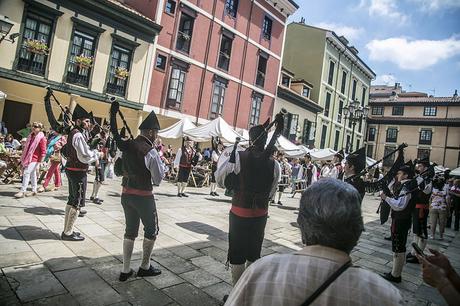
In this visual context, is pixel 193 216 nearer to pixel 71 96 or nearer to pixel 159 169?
pixel 159 169

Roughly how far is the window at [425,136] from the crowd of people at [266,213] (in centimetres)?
3689

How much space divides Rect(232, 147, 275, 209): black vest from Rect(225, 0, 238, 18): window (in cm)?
2034

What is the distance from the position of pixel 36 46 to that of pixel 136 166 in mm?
13185

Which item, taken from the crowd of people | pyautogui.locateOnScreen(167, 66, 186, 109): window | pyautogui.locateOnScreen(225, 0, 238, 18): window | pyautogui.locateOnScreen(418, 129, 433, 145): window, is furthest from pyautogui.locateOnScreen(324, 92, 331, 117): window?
the crowd of people

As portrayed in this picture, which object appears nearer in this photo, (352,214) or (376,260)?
(352,214)

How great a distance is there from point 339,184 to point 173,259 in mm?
3786

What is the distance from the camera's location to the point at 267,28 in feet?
80.9

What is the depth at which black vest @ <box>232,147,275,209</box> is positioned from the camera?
352 cm

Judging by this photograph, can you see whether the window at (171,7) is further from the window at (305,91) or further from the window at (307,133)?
the window at (307,133)

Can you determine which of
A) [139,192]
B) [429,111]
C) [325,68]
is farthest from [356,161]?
[429,111]

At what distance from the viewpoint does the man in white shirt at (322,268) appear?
1.25 m

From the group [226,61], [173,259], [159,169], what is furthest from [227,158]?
[226,61]

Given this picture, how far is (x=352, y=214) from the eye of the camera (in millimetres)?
1372

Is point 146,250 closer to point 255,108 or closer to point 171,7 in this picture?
point 171,7
